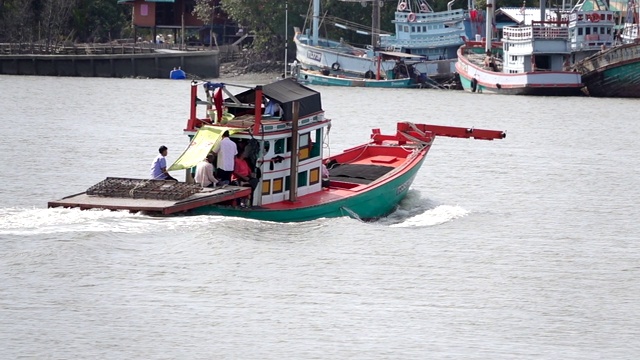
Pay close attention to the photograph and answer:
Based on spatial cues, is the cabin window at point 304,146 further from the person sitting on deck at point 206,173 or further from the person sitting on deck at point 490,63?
the person sitting on deck at point 490,63

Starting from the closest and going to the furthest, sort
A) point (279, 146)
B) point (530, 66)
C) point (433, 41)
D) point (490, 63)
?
1. point (279, 146)
2. point (530, 66)
3. point (490, 63)
4. point (433, 41)

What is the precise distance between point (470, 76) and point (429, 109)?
14316mm

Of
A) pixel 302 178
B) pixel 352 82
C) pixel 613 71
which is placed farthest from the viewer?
pixel 352 82

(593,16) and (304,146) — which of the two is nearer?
(304,146)

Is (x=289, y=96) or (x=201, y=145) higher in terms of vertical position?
(x=289, y=96)

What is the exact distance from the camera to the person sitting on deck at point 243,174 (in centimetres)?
2358

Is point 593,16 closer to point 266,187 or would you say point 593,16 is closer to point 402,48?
point 402,48

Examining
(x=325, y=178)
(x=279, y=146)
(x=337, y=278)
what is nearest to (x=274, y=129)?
(x=279, y=146)

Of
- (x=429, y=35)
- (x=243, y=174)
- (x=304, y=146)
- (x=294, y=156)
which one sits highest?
(x=429, y=35)

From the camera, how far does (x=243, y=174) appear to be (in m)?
23.6

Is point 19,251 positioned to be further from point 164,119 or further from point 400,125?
point 164,119

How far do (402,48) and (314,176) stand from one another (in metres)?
58.9

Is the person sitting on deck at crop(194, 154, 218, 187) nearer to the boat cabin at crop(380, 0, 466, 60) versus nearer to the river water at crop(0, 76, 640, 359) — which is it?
the river water at crop(0, 76, 640, 359)

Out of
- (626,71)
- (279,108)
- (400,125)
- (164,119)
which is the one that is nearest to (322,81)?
(626,71)
